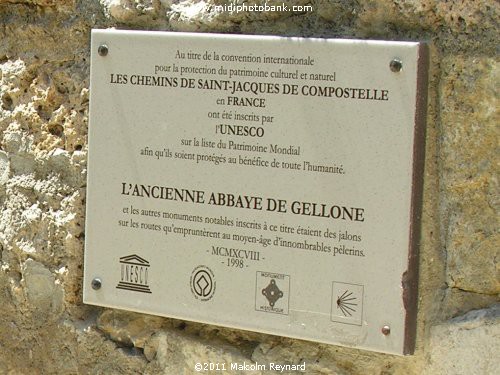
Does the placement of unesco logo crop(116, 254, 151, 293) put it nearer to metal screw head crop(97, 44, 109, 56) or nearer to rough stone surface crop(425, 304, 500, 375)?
metal screw head crop(97, 44, 109, 56)

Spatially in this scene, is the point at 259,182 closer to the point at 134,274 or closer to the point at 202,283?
the point at 202,283

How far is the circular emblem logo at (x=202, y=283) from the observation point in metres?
1.88

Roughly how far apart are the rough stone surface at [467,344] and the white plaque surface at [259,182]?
0.18 feet

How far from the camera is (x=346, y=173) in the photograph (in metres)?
1.73

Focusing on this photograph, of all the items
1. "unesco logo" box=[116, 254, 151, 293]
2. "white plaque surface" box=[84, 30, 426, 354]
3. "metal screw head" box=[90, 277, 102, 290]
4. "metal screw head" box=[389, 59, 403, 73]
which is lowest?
"metal screw head" box=[90, 277, 102, 290]

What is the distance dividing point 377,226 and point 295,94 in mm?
286

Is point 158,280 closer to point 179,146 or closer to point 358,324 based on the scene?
point 179,146

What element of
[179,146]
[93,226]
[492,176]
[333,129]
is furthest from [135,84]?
[492,176]

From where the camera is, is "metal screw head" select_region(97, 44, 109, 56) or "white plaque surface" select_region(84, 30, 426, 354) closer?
"white plaque surface" select_region(84, 30, 426, 354)

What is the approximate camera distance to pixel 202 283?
188 centimetres

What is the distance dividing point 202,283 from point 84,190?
1.16 ft

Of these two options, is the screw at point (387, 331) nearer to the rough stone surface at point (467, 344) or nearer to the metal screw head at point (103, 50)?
the rough stone surface at point (467, 344)

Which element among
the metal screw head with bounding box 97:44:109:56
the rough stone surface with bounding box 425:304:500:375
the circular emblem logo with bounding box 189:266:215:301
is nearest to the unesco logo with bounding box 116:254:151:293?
the circular emblem logo with bounding box 189:266:215:301

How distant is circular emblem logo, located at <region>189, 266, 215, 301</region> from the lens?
73.8 inches
